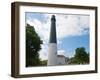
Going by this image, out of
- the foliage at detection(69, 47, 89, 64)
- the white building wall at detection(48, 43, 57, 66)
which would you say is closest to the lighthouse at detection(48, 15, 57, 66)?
the white building wall at detection(48, 43, 57, 66)

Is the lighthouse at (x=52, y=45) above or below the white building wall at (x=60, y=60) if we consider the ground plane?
above

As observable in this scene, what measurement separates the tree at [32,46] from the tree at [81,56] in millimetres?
347

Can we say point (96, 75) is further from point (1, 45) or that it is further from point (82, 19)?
point (1, 45)

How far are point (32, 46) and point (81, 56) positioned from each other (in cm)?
46

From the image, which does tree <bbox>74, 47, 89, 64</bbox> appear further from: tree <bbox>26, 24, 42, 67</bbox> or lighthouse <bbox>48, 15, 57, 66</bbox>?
tree <bbox>26, 24, 42, 67</bbox>

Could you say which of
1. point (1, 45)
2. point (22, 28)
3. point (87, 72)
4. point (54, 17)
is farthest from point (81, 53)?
point (1, 45)

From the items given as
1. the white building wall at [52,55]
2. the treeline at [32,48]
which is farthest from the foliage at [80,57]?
the treeline at [32,48]

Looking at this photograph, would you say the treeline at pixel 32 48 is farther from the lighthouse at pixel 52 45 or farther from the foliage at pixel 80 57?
the foliage at pixel 80 57

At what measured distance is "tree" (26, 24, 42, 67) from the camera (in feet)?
5.79

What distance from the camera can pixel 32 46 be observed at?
1.79 meters

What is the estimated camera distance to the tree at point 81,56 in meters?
1.96

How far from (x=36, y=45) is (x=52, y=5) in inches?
13.5

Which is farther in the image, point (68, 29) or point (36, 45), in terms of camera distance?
point (68, 29)

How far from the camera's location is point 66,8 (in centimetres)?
189
